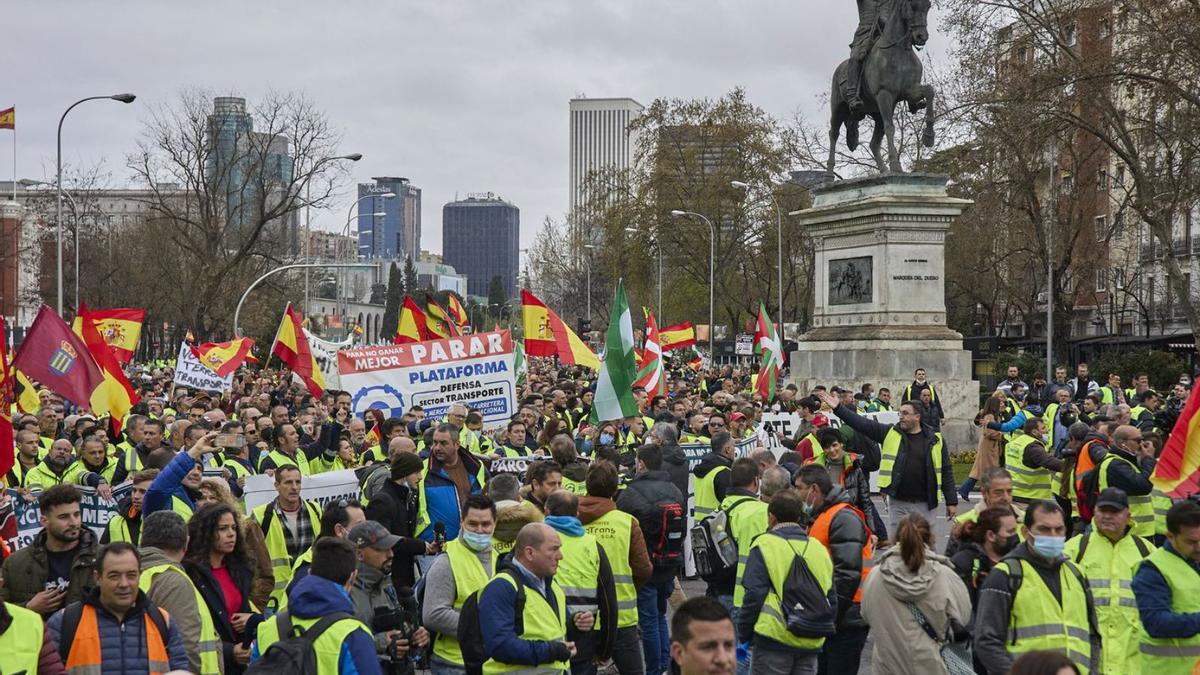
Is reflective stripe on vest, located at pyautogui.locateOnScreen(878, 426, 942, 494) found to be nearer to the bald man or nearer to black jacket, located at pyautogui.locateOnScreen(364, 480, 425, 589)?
black jacket, located at pyautogui.locateOnScreen(364, 480, 425, 589)

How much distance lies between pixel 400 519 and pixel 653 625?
1.79m

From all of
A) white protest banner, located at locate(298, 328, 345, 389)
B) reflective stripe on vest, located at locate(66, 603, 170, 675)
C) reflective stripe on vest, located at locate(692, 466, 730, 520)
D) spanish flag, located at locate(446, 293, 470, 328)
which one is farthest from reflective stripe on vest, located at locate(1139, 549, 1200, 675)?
spanish flag, located at locate(446, 293, 470, 328)

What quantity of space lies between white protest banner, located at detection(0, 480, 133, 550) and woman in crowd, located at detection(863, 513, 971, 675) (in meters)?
4.89

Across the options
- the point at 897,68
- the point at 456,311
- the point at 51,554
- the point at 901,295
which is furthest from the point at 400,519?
the point at 456,311

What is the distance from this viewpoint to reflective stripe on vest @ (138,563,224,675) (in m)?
6.82

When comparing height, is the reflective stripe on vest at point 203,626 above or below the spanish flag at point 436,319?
below

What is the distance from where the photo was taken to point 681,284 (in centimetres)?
7688

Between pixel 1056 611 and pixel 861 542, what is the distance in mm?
1587

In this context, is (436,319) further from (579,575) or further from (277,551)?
(579,575)

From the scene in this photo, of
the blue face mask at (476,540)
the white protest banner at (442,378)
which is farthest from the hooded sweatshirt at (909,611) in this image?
the white protest banner at (442,378)

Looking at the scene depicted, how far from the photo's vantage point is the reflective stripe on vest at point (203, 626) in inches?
269

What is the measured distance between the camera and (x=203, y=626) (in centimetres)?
691

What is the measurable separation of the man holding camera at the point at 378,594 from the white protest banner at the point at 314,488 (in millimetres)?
3157

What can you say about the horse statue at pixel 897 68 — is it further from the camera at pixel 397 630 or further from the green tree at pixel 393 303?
the green tree at pixel 393 303
